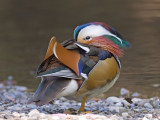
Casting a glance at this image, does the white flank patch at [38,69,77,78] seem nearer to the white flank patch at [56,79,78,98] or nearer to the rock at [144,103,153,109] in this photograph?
the white flank patch at [56,79,78,98]

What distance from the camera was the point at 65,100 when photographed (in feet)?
19.6

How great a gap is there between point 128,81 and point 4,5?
31.1ft

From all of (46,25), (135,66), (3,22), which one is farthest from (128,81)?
(3,22)

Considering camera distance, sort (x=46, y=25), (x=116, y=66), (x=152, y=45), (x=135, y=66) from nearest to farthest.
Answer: (x=116, y=66)
(x=135, y=66)
(x=152, y=45)
(x=46, y=25)

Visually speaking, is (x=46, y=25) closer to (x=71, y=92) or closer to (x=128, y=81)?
(x=128, y=81)

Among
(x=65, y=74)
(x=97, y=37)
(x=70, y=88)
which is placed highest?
(x=97, y=37)

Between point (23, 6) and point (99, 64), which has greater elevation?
point (23, 6)

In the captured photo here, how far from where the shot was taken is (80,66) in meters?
4.14

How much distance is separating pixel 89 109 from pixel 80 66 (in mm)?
936

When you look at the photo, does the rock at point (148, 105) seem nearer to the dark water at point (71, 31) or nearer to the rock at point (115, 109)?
the rock at point (115, 109)

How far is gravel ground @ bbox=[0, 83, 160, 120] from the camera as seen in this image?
396 cm

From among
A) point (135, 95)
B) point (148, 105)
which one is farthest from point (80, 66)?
point (135, 95)

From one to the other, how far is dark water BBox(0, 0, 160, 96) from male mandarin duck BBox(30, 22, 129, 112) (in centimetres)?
188

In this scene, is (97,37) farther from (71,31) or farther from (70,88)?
(71,31)
